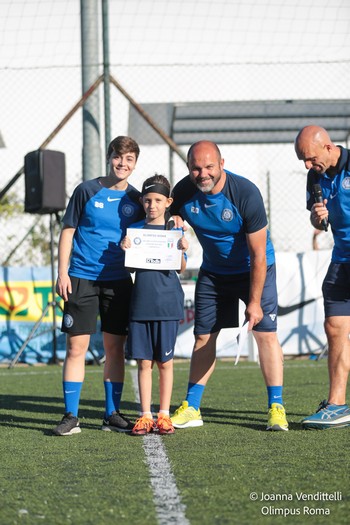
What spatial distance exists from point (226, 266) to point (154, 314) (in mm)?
571

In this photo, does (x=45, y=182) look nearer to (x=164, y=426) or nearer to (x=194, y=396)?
(x=194, y=396)

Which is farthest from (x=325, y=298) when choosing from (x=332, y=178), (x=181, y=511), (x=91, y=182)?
(x=181, y=511)

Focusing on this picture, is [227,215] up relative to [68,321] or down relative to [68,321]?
up

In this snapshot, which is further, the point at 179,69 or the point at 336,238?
the point at 179,69

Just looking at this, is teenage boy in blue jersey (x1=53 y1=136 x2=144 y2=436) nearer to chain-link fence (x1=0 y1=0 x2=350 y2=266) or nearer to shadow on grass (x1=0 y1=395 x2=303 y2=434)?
shadow on grass (x1=0 y1=395 x2=303 y2=434)

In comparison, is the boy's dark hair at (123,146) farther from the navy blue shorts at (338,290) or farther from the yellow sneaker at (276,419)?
the yellow sneaker at (276,419)

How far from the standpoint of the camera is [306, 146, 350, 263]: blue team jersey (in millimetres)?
5691

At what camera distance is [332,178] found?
5.73 metres

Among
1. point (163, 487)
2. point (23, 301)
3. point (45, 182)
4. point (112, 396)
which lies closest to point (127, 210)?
point (112, 396)

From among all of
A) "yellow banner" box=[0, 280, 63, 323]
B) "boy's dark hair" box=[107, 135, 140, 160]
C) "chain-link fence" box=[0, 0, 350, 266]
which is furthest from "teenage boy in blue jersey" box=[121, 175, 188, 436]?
"chain-link fence" box=[0, 0, 350, 266]

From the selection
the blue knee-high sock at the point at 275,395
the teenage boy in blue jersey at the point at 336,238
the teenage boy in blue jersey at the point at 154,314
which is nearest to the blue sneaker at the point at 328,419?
the teenage boy in blue jersey at the point at 336,238

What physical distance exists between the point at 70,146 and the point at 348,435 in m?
8.18

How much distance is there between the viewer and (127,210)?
234 inches

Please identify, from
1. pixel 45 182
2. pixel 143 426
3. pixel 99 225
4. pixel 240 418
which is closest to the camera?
pixel 143 426
